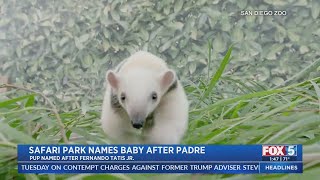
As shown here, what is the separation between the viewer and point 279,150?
0.63 metres

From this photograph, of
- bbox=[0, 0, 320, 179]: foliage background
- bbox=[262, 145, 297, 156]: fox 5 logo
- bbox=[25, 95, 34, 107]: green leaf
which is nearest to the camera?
bbox=[262, 145, 297, 156]: fox 5 logo

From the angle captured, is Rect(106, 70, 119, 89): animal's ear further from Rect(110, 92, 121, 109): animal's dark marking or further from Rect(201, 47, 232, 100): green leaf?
Rect(201, 47, 232, 100): green leaf

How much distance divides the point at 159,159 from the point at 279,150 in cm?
14

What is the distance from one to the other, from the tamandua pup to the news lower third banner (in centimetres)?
3

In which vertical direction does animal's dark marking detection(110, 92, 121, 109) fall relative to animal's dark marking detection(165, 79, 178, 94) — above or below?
below

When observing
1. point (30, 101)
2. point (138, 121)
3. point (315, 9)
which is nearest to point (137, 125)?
point (138, 121)

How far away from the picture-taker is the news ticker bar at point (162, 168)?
0.59 m

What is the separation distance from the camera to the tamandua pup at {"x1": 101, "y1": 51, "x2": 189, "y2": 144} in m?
0.69

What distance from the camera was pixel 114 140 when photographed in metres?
0.67

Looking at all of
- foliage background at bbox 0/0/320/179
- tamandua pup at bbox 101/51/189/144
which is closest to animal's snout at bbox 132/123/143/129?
tamandua pup at bbox 101/51/189/144

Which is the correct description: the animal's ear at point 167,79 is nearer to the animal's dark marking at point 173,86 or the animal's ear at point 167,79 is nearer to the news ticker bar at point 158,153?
the animal's dark marking at point 173,86

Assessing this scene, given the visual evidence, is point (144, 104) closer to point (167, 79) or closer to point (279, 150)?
point (167, 79)

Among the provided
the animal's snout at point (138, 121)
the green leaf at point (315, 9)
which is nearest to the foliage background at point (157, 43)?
the green leaf at point (315, 9)

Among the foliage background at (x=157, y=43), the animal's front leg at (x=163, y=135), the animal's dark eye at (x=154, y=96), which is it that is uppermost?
the foliage background at (x=157, y=43)
